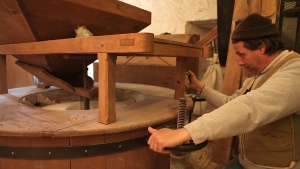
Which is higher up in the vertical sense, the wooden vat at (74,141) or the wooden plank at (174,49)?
the wooden plank at (174,49)

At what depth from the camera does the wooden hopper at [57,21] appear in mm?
1248

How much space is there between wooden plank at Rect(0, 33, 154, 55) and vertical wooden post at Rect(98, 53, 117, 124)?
5cm

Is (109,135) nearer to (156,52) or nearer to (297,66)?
(156,52)

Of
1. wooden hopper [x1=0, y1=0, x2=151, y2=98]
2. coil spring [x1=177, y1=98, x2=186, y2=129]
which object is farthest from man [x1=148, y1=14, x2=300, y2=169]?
wooden hopper [x1=0, y1=0, x2=151, y2=98]

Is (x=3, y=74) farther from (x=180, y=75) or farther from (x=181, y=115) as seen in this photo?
(x=181, y=115)

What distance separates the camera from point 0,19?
1440mm

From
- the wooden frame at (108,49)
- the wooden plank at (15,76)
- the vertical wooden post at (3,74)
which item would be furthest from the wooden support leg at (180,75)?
the wooden plank at (15,76)

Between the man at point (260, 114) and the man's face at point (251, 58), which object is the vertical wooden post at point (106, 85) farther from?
the man's face at point (251, 58)

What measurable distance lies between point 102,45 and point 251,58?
83cm

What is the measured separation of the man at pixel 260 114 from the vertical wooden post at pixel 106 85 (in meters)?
0.29

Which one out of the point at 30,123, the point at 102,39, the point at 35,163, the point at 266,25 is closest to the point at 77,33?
the point at 102,39

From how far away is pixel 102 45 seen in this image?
1058 millimetres

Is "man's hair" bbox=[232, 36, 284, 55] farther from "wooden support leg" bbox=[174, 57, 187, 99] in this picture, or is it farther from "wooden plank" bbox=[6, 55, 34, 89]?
"wooden plank" bbox=[6, 55, 34, 89]

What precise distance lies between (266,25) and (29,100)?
74.4 inches
